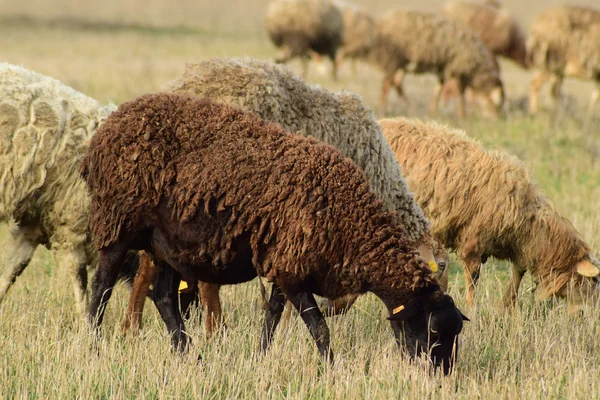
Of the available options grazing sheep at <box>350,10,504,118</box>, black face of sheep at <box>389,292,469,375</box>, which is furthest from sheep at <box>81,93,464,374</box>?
grazing sheep at <box>350,10,504,118</box>

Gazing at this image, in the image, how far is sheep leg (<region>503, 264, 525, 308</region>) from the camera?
7.16m

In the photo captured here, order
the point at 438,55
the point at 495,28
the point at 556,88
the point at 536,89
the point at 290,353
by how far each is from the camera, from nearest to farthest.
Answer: the point at 290,353 → the point at 438,55 → the point at 536,89 → the point at 556,88 → the point at 495,28

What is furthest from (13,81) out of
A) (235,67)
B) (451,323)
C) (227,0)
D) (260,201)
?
(227,0)

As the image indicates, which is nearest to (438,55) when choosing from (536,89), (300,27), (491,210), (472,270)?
(536,89)

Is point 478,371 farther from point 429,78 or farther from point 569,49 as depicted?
point 429,78

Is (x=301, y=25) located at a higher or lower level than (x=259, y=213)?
lower

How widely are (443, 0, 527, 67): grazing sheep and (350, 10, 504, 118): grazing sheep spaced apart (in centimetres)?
414

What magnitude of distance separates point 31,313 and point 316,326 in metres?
2.22

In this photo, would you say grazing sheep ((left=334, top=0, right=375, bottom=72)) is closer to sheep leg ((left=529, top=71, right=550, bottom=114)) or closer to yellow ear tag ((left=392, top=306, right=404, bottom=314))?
sheep leg ((left=529, top=71, right=550, bottom=114))

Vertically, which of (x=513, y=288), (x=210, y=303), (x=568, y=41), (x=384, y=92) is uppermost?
(x=210, y=303)

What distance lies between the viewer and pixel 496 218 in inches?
290

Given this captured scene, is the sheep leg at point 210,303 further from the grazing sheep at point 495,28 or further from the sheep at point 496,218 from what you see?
the grazing sheep at point 495,28

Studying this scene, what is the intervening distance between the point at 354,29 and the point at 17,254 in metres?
19.7

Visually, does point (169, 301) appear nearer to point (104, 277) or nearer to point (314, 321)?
point (104, 277)
